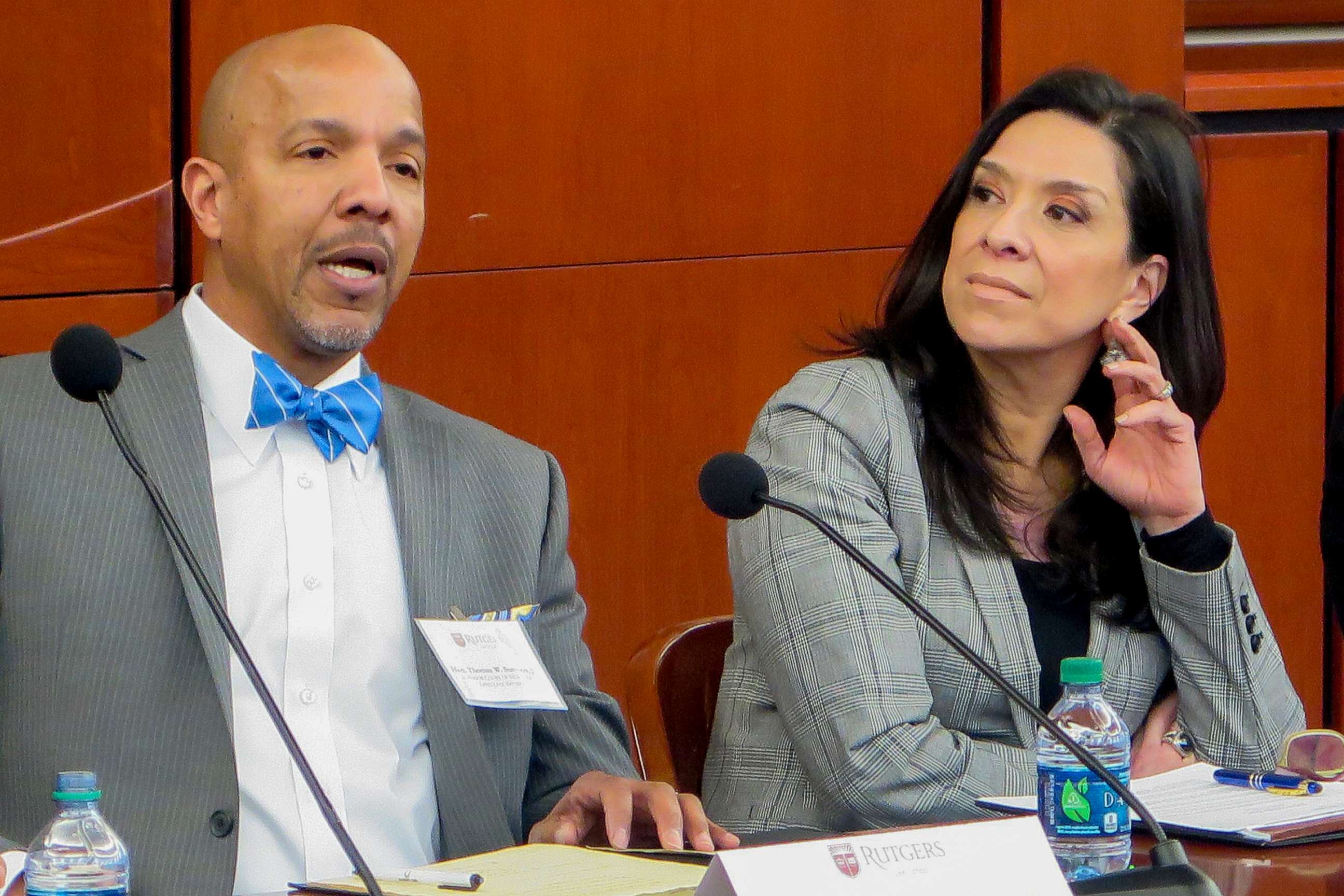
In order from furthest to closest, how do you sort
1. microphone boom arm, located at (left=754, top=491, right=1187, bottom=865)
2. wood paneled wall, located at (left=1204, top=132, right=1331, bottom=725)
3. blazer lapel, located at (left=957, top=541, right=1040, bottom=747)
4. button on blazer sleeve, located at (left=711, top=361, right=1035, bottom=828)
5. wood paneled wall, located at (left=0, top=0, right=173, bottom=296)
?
wood paneled wall, located at (left=1204, top=132, right=1331, bottom=725) → wood paneled wall, located at (left=0, top=0, right=173, bottom=296) → blazer lapel, located at (left=957, top=541, right=1040, bottom=747) → button on blazer sleeve, located at (left=711, top=361, right=1035, bottom=828) → microphone boom arm, located at (left=754, top=491, right=1187, bottom=865)

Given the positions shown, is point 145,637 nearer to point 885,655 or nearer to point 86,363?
point 86,363

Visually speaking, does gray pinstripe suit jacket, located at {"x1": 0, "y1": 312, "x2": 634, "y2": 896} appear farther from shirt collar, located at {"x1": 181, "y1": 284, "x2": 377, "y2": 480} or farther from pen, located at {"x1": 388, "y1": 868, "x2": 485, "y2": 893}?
pen, located at {"x1": 388, "y1": 868, "x2": 485, "y2": 893}

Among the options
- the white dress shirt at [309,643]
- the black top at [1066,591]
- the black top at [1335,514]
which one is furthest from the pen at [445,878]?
the black top at [1335,514]

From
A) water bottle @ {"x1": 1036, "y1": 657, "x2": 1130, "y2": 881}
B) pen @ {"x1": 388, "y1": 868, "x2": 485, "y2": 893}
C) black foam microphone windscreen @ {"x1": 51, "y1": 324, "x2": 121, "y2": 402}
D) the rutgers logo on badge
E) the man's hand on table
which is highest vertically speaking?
black foam microphone windscreen @ {"x1": 51, "y1": 324, "x2": 121, "y2": 402}

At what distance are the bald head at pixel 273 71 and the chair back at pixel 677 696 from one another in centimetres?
69

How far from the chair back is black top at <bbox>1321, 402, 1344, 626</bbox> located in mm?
832

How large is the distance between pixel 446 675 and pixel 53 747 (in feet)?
1.23

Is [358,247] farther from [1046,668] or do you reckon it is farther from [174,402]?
[1046,668]

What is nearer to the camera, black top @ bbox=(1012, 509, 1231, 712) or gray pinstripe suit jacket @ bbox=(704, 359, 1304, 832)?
gray pinstripe suit jacket @ bbox=(704, 359, 1304, 832)

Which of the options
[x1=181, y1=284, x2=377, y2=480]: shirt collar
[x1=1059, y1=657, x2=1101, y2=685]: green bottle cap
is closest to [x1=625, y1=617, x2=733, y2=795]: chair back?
[x1=181, y1=284, x2=377, y2=480]: shirt collar

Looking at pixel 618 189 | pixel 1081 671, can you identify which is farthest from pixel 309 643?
pixel 618 189

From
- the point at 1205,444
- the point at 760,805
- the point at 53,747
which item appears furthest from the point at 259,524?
the point at 1205,444

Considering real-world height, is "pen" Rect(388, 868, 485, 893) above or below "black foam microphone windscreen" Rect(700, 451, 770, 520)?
below

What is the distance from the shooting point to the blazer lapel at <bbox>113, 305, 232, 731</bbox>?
5.59 ft
